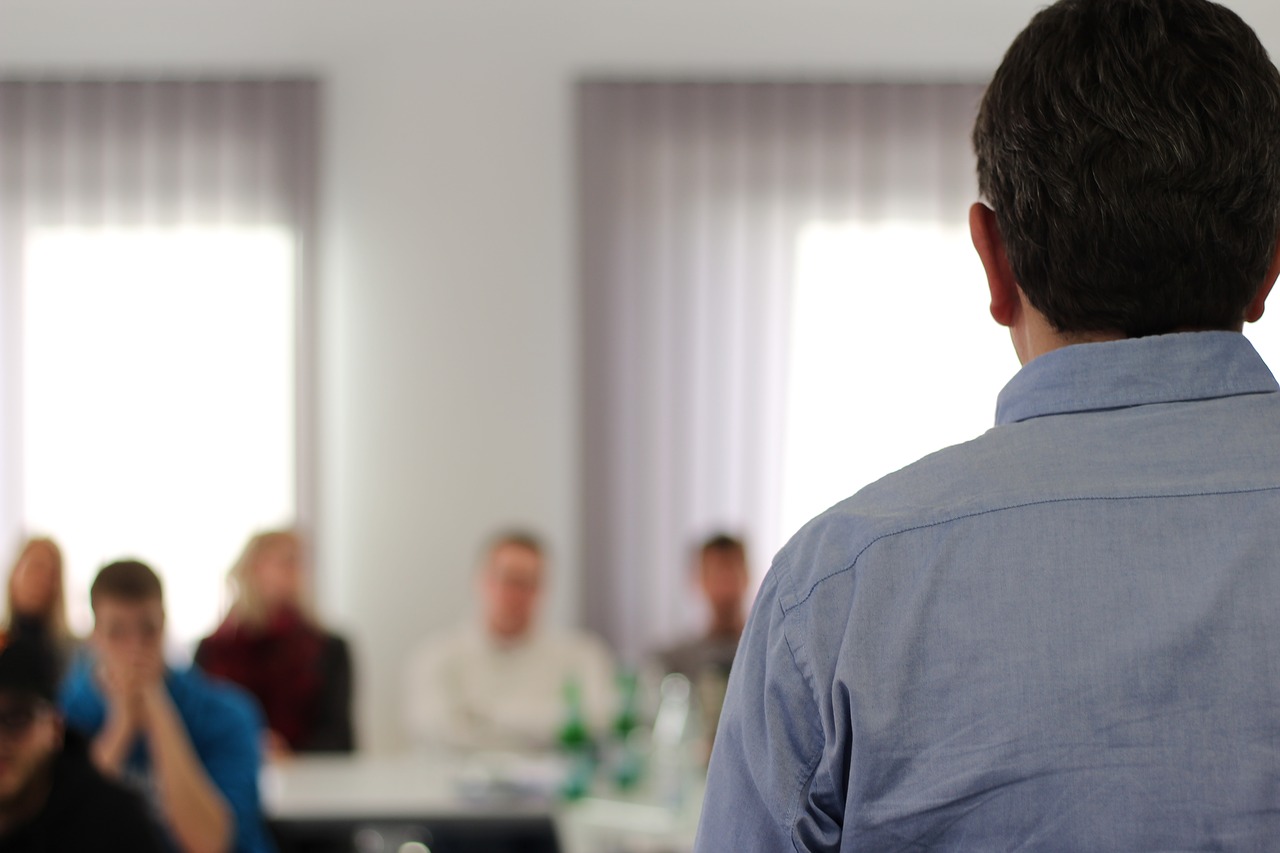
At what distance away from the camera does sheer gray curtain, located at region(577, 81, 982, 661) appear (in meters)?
4.67

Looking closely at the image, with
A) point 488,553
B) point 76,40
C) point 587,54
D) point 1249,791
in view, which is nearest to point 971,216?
point 1249,791

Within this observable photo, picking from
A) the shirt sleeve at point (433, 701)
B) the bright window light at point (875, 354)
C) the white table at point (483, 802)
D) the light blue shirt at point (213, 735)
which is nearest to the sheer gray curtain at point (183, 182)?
the shirt sleeve at point (433, 701)

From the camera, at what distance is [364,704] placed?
462 centimetres

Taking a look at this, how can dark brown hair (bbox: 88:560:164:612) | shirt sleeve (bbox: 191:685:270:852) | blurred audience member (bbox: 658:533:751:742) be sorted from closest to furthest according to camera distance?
dark brown hair (bbox: 88:560:164:612) < shirt sleeve (bbox: 191:685:270:852) < blurred audience member (bbox: 658:533:751:742)

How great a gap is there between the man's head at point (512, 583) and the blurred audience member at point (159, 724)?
1244 millimetres

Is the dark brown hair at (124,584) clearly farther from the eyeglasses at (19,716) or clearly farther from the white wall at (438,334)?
the white wall at (438,334)

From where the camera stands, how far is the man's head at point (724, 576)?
4031 millimetres

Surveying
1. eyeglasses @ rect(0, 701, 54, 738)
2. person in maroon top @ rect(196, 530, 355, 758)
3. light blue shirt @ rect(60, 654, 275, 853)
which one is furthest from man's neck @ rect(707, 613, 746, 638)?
eyeglasses @ rect(0, 701, 54, 738)

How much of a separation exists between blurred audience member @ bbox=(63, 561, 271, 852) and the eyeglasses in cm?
50

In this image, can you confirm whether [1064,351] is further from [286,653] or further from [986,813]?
[286,653]

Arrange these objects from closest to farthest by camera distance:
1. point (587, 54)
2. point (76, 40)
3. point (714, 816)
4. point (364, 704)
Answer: point (714, 816) < point (76, 40) < point (587, 54) < point (364, 704)

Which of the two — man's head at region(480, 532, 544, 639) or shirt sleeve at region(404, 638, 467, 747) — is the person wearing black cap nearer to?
shirt sleeve at region(404, 638, 467, 747)

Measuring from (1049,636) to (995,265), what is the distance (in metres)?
0.20

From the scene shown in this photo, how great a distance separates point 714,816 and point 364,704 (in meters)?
4.15
